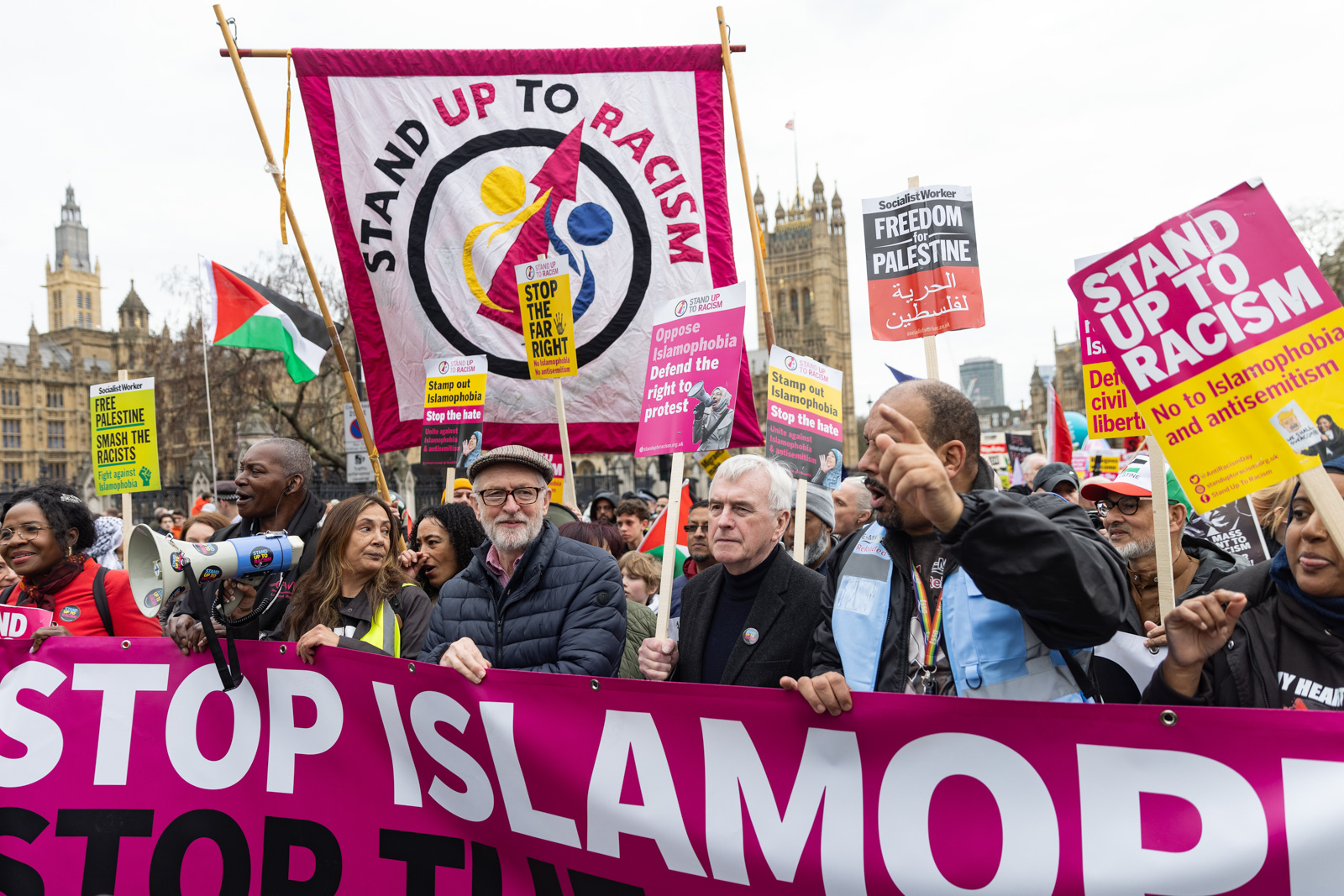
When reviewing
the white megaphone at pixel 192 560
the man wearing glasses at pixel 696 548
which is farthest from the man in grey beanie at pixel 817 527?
the white megaphone at pixel 192 560

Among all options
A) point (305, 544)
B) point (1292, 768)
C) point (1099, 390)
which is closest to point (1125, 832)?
point (1292, 768)

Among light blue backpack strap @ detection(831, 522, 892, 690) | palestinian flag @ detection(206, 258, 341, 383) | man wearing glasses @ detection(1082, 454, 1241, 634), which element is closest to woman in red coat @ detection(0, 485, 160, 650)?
palestinian flag @ detection(206, 258, 341, 383)

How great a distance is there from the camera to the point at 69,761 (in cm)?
372

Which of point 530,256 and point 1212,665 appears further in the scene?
point 530,256

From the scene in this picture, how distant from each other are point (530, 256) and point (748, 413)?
5.39 feet

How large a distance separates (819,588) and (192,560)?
6.66 ft

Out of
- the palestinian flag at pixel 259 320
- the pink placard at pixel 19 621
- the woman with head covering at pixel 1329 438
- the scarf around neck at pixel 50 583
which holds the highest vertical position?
the palestinian flag at pixel 259 320

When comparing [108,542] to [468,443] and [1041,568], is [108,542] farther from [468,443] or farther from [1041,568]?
[1041,568]

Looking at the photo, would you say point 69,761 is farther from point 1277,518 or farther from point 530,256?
point 1277,518

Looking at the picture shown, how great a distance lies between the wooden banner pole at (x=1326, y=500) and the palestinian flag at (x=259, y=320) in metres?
6.44

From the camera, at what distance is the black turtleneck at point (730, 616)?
331 centimetres

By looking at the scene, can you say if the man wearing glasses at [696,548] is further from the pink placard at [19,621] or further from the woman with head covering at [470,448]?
the pink placard at [19,621]

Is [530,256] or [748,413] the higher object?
[530,256]

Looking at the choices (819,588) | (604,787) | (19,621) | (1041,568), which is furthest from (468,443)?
(1041,568)
